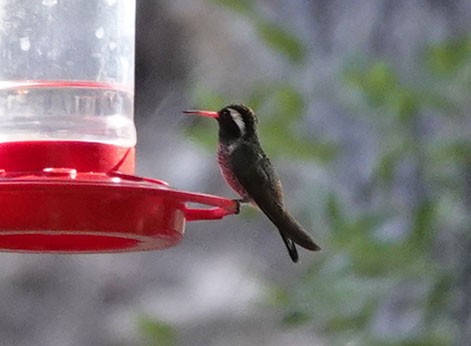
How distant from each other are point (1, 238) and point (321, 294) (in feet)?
3.93

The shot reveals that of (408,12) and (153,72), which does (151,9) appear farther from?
(408,12)

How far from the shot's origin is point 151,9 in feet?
11.8

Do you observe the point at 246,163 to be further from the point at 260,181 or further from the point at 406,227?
the point at 406,227

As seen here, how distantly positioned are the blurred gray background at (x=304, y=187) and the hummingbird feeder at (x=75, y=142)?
67 cm

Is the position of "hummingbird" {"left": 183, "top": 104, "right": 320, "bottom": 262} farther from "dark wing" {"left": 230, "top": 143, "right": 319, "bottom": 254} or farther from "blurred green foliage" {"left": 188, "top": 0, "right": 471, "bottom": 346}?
"blurred green foliage" {"left": 188, "top": 0, "right": 471, "bottom": 346}

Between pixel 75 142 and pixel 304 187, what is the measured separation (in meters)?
1.40

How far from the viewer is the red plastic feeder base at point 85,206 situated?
1.76 m

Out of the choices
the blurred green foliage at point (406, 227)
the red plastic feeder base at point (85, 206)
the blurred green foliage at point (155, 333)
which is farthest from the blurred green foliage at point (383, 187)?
the red plastic feeder base at point (85, 206)

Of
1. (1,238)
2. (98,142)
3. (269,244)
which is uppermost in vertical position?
(98,142)

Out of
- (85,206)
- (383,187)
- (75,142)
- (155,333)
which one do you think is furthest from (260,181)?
(155,333)

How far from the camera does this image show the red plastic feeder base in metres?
1.76

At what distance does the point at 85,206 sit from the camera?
1.77 meters

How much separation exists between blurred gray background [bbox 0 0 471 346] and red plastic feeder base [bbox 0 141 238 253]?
950 mm

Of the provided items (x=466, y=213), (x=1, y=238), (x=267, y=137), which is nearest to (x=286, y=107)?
(x=267, y=137)
